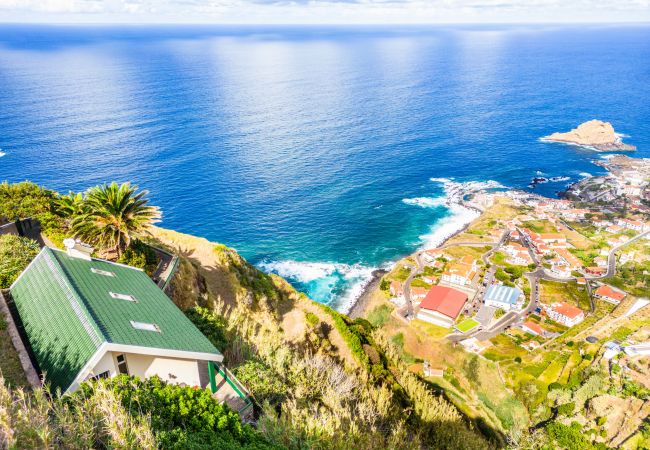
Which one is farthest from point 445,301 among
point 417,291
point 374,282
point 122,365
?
point 122,365

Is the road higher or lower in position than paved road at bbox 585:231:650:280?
higher

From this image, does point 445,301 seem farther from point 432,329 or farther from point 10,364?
point 10,364

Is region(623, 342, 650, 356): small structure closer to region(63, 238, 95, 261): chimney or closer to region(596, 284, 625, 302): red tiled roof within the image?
region(596, 284, 625, 302): red tiled roof

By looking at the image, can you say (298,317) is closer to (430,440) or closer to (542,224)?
(430,440)

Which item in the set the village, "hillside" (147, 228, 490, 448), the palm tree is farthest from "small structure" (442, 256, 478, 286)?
the palm tree

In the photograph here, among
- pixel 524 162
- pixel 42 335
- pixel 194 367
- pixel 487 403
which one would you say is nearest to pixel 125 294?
pixel 42 335

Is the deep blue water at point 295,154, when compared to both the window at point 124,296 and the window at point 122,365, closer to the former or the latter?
the window at point 124,296
